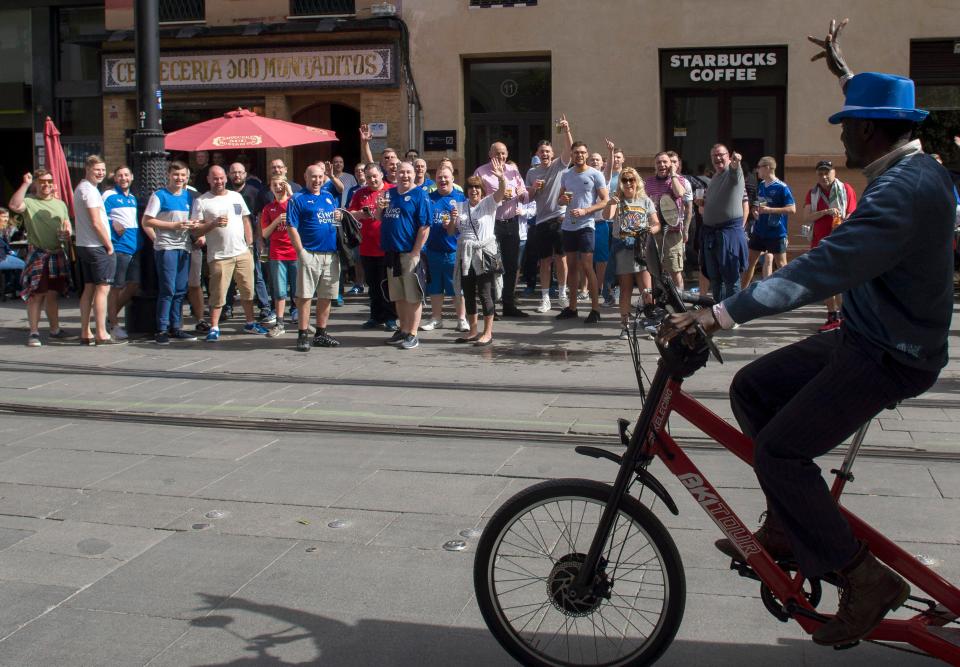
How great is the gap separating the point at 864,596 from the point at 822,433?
50 centimetres

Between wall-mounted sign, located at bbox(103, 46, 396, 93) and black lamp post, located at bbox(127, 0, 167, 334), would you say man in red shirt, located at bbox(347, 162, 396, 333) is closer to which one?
black lamp post, located at bbox(127, 0, 167, 334)

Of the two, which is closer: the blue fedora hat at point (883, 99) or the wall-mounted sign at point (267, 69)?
the blue fedora hat at point (883, 99)

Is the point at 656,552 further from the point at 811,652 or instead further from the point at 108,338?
the point at 108,338

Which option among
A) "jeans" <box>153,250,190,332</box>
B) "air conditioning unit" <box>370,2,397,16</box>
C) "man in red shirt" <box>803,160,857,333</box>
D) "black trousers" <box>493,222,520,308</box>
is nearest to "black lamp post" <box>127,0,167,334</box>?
"jeans" <box>153,250,190,332</box>

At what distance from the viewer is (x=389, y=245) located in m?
11.0

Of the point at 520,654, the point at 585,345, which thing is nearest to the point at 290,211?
the point at 585,345

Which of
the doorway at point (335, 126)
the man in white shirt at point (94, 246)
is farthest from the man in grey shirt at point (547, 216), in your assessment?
the doorway at point (335, 126)

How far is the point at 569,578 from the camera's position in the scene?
3682 millimetres

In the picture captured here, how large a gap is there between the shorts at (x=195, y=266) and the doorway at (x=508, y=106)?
26.7 feet

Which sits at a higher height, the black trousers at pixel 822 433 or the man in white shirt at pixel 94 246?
the man in white shirt at pixel 94 246

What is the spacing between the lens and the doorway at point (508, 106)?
19.4m

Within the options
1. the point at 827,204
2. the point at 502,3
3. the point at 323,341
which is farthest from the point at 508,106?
the point at 323,341

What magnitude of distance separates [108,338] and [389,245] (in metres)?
3.10

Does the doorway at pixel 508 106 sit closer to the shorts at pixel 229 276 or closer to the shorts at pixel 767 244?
the shorts at pixel 767 244
